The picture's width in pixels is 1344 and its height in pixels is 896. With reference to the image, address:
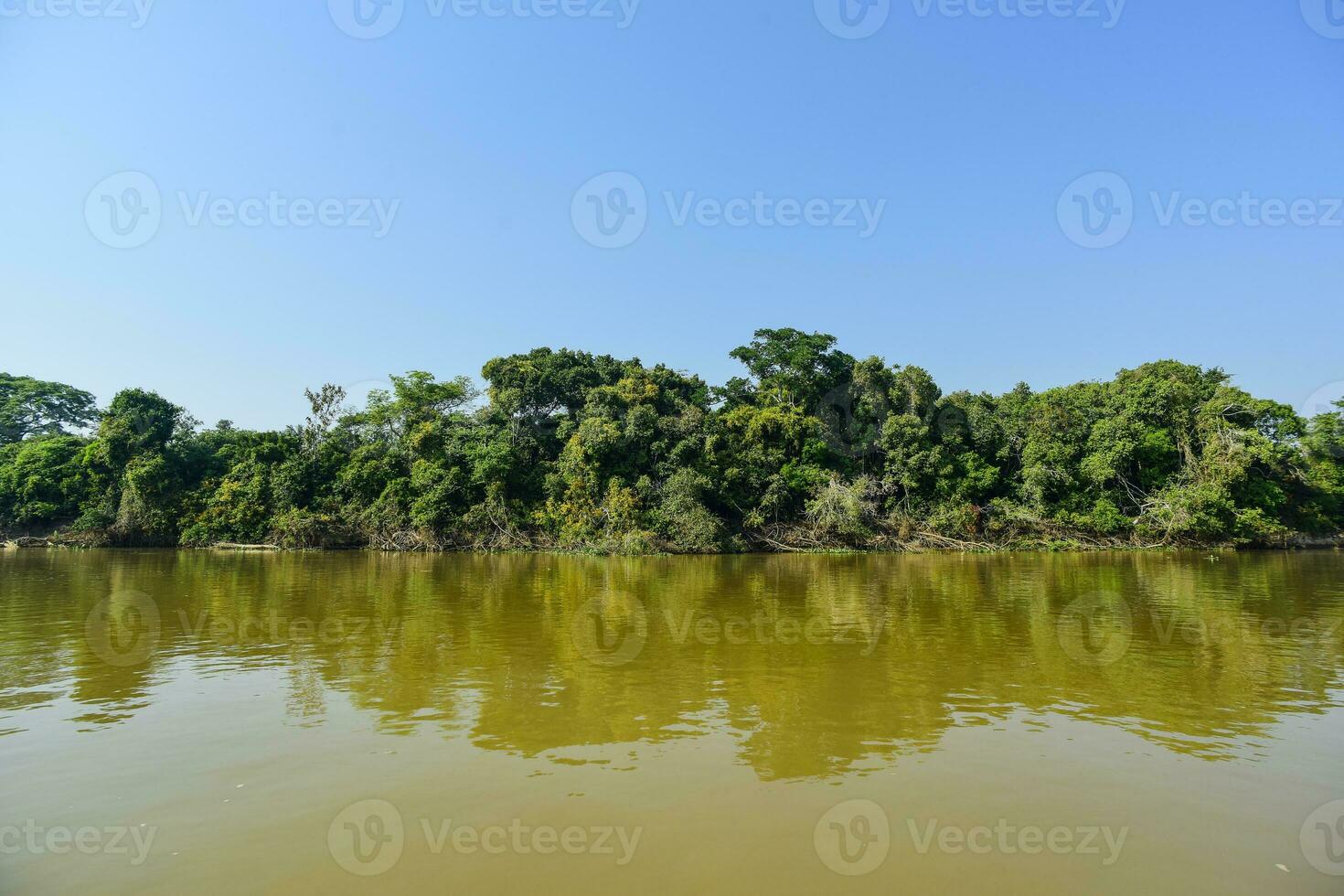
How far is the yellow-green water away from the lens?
3.71 meters

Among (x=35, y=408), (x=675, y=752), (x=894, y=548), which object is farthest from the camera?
(x=35, y=408)

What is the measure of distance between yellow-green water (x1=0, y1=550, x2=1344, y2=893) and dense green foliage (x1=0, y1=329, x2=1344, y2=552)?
1999 centimetres

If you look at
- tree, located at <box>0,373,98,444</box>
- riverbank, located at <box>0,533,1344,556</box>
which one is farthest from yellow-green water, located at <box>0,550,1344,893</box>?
tree, located at <box>0,373,98,444</box>

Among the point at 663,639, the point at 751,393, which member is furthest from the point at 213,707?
the point at 751,393

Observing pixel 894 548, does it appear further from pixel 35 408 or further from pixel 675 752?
pixel 35 408

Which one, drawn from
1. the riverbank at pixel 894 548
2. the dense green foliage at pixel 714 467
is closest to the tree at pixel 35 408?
the dense green foliage at pixel 714 467

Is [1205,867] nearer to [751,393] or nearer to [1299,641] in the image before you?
[1299,641]

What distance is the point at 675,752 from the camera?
527cm

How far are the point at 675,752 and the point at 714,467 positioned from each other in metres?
26.5

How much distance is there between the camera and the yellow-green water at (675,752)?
371cm

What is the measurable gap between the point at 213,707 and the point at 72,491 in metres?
38.6

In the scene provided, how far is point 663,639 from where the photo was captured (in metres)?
9.70

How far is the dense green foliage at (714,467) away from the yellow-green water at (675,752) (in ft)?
65.6

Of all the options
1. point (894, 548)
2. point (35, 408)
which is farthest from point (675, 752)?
point (35, 408)
